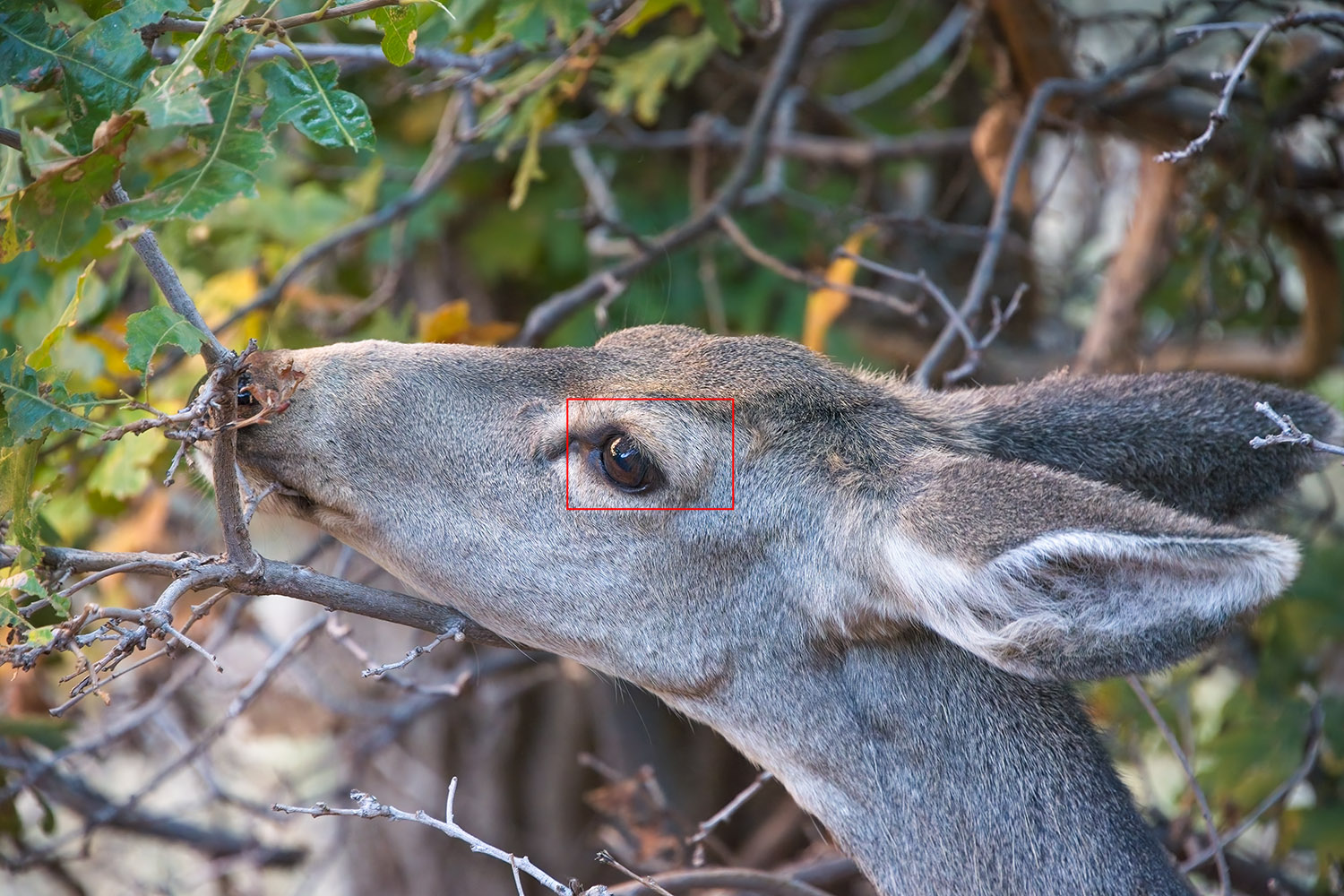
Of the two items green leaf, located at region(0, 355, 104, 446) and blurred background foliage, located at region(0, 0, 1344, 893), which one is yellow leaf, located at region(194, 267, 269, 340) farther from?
green leaf, located at region(0, 355, 104, 446)

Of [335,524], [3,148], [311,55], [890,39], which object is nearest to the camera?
[3,148]

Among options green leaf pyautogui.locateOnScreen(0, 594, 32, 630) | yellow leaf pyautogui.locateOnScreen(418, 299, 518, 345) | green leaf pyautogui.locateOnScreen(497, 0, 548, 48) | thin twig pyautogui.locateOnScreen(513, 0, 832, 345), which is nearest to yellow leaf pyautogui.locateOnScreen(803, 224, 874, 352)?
thin twig pyautogui.locateOnScreen(513, 0, 832, 345)

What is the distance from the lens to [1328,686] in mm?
7156

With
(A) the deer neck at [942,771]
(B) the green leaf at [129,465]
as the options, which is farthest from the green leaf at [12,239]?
(A) the deer neck at [942,771]

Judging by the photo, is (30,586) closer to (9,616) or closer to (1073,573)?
(9,616)

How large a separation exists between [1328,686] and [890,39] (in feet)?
15.2

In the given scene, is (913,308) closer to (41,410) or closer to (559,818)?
(41,410)

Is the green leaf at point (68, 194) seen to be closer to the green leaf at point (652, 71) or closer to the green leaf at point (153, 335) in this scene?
the green leaf at point (153, 335)

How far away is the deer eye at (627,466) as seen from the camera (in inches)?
114

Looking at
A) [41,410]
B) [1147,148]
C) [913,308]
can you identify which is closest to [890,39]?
[1147,148]

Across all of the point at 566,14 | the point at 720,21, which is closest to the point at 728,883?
the point at 566,14

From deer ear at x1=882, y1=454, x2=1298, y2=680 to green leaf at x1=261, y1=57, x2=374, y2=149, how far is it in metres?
1.44

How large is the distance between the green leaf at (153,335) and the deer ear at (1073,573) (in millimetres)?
1543

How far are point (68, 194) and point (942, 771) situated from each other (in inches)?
89.0
